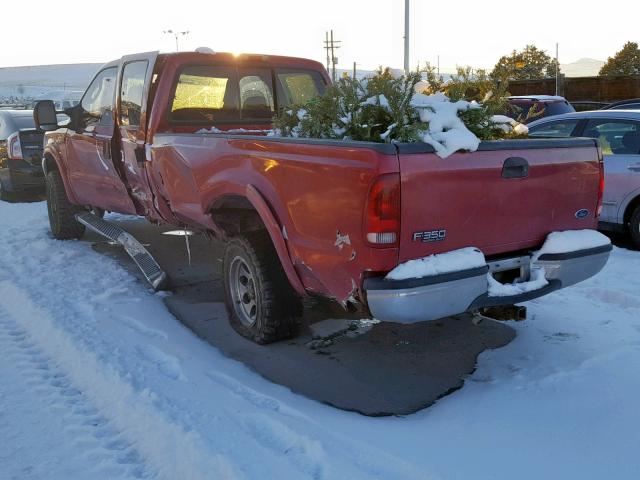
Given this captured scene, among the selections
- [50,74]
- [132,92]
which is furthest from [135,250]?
[50,74]

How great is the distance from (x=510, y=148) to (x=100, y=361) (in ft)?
9.25

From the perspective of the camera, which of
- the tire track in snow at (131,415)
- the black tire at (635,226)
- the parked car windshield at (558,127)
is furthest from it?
the parked car windshield at (558,127)

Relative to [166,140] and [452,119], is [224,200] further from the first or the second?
[452,119]

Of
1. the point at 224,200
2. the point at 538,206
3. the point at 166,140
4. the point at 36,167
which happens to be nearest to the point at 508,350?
the point at 538,206

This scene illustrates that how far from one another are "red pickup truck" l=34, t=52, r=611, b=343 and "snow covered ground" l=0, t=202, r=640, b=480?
584 mm

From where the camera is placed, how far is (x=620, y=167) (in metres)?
7.07

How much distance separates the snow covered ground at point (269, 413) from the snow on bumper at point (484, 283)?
583 mm

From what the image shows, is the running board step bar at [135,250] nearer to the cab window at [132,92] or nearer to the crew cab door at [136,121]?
the crew cab door at [136,121]

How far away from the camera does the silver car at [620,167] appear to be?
698 centimetres

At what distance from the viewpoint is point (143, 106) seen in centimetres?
542

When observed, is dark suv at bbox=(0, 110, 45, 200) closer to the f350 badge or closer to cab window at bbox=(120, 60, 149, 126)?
cab window at bbox=(120, 60, 149, 126)

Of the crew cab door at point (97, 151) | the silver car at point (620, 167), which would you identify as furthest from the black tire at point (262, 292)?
the silver car at point (620, 167)

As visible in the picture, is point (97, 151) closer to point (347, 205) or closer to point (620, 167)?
point (347, 205)

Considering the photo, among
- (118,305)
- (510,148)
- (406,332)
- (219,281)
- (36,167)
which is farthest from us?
(36,167)
